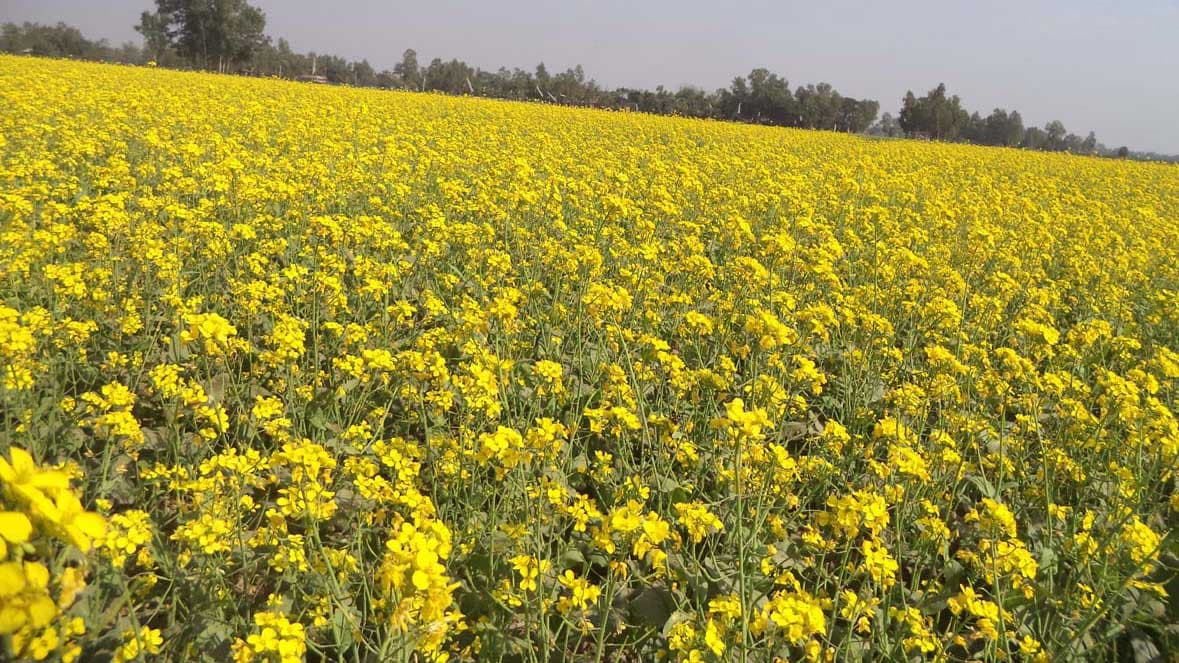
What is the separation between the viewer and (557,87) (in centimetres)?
5247

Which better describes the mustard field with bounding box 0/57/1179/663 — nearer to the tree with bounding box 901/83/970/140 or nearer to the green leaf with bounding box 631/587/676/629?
the green leaf with bounding box 631/587/676/629

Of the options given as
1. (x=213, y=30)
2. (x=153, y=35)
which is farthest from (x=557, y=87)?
(x=153, y=35)


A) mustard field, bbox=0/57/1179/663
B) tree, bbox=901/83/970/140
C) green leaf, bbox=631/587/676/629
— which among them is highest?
tree, bbox=901/83/970/140

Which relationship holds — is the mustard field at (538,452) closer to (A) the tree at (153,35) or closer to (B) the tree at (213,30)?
(B) the tree at (213,30)

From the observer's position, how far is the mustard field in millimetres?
1834

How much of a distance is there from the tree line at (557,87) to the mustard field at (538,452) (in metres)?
37.9

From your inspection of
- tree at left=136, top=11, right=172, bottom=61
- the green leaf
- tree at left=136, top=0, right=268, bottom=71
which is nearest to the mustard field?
the green leaf

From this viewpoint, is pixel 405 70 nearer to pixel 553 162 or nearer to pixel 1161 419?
pixel 553 162

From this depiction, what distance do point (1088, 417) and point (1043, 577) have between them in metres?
0.88

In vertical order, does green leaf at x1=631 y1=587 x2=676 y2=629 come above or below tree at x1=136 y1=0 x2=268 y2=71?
below

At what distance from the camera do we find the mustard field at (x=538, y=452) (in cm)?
183

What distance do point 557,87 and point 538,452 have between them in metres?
54.1

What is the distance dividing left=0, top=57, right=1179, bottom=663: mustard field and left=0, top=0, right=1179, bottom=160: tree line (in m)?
37.9

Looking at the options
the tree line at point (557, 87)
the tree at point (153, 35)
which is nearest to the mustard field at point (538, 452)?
the tree line at point (557, 87)
